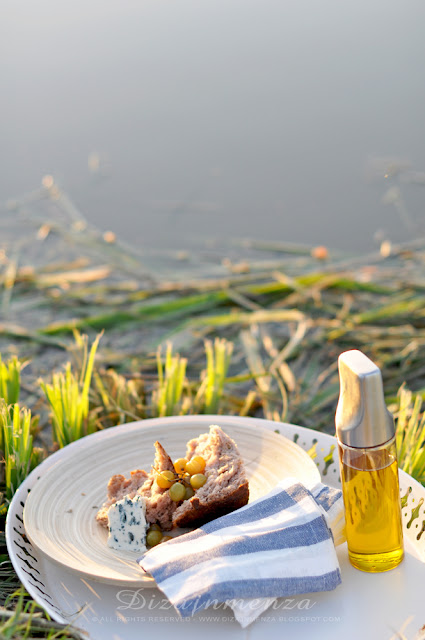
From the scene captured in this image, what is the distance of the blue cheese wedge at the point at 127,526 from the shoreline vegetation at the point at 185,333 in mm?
185

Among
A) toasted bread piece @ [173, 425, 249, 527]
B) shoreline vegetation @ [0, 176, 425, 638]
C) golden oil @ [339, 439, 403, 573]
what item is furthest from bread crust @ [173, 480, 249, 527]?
shoreline vegetation @ [0, 176, 425, 638]

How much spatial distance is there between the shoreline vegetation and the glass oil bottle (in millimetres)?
337

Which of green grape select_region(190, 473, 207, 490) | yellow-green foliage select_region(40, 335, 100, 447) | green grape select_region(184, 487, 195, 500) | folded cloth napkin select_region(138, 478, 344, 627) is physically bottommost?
folded cloth napkin select_region(138, 478, 344, 627)

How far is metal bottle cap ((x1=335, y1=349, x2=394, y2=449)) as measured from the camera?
0.82 m

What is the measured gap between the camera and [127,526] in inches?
37.9

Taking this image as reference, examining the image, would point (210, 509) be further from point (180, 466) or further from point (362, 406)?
point (362, 406)

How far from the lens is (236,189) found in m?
3.79

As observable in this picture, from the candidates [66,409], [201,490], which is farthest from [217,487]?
[66,409]

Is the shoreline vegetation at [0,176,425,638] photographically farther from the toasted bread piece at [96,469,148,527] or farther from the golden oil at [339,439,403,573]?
the golden oil at [339,439,403,573]

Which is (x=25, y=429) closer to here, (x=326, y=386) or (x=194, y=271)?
(x=326, y=386)

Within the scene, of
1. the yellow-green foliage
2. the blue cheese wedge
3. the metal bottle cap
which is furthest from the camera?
the yellow-green foliage

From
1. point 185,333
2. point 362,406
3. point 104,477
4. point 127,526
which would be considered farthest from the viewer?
point 185,333

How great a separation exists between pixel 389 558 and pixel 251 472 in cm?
26

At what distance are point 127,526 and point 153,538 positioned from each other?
1.6 inches
